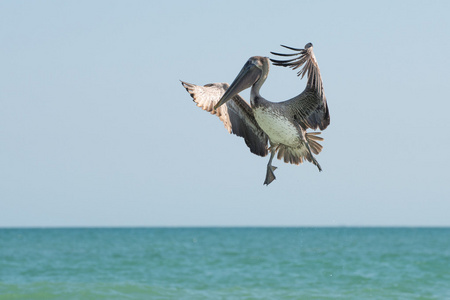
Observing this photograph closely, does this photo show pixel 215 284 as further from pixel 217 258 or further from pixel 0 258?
pixel 0 258

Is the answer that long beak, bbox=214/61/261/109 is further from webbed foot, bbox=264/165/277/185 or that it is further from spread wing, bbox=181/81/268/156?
webbed foot, bbox=264/165/277/185

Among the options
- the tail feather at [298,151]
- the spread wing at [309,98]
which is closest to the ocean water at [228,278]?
the tail feather at [298,151]

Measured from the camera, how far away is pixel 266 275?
19594mm

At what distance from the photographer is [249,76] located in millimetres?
7816

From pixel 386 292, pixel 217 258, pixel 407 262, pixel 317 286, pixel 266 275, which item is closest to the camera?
pixel 386 292

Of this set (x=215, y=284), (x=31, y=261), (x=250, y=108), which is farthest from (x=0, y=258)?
(x=250, y=108)

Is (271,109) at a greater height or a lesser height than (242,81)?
lesser

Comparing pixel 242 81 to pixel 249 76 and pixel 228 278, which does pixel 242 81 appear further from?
pixel 228 278

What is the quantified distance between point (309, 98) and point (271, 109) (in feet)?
1.58

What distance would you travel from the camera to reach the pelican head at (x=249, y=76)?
7.80 metres

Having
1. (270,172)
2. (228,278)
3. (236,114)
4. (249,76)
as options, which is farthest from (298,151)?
(228,278)

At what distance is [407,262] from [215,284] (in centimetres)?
946

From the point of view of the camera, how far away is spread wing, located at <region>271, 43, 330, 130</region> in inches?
299

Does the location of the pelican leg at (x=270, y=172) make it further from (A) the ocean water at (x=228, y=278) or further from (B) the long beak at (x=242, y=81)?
(A) the ocean water at (x=228, y=278)
